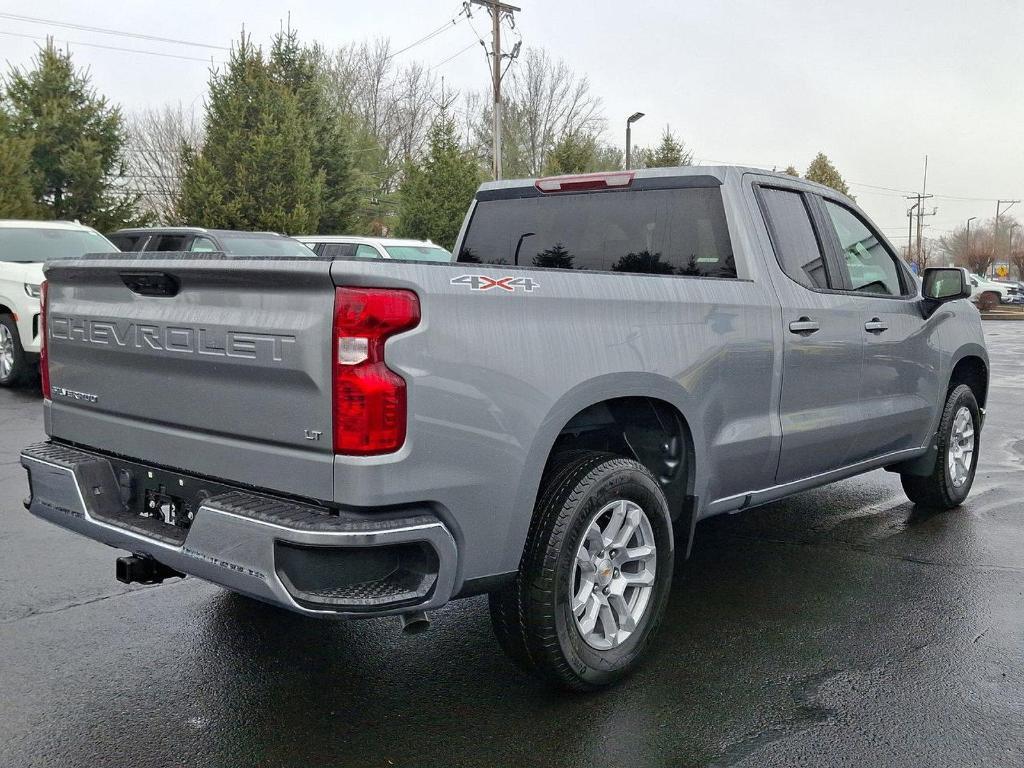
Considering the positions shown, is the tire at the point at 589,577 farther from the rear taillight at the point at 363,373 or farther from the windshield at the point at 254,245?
the windshield at the point at 254,245

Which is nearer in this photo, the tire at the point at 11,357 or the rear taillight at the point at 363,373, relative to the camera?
the rear taillight at the point at 363,373

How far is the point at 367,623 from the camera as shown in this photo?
4.21m

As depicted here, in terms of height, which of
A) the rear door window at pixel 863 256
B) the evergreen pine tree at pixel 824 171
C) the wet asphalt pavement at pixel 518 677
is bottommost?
the wet asphalt pavement at pixel 518 677

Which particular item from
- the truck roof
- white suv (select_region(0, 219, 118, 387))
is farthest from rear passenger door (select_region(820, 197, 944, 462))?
the truck roof

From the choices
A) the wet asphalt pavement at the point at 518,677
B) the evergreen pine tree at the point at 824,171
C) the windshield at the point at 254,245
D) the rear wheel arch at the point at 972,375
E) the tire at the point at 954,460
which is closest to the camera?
the wet asphalt pavement at the point at 518,677

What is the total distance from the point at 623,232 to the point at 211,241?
405 inches

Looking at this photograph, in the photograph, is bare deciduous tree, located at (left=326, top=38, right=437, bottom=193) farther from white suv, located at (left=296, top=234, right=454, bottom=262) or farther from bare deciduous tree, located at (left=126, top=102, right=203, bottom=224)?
white suv, located at (left=296, top=234, right=454, bottom=262)

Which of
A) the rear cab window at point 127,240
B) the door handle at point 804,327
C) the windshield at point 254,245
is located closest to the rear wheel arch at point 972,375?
the door handle at point 804,327

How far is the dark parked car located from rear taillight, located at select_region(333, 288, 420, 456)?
9.05 metres

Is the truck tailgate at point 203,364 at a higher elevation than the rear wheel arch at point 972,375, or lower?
higher

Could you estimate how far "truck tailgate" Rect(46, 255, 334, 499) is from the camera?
2814 millimetres

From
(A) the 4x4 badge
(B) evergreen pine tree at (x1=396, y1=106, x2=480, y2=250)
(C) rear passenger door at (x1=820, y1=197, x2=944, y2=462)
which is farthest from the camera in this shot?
(B) evergreen pine tree at (x1=396, y1=106, x2=480, y2=250)

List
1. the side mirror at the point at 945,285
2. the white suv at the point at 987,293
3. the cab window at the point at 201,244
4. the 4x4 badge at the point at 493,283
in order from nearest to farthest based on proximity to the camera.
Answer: the 4x4 badge at the point at 493,283 < the side mirror at the point at 945,285 < the cab window at the point at 201,244 < the white suv at the point at 987,293

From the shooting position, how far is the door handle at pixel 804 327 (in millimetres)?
4414
